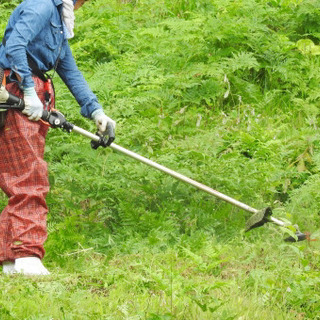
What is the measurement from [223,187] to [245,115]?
7.04 ft

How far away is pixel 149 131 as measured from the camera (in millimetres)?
7820

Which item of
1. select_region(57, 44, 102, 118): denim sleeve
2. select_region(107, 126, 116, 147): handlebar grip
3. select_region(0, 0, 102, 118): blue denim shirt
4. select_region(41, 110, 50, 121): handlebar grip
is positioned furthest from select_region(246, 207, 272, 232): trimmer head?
select_region(0, 0, 102, 118): blue denim shirt

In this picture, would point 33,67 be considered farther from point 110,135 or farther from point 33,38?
point 110,135

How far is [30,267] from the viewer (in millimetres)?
5215

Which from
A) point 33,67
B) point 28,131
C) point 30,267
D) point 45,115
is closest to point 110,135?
point 45,115

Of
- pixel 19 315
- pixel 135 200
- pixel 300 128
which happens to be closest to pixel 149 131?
pixel 135 200

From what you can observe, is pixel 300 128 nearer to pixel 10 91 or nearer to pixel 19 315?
pixel 10 91

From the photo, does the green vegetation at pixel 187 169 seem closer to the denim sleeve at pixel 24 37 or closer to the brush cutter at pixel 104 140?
the brush cutter at pixel 104 140

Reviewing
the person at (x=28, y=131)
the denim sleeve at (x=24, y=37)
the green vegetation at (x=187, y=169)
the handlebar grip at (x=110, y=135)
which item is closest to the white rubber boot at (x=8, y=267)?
the person at (x=28, y=131)

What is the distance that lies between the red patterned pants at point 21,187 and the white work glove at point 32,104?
0.28 feet

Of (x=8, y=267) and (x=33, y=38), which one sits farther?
(x=8, y=267)

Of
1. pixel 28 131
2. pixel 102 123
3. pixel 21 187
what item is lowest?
pixel 21 187

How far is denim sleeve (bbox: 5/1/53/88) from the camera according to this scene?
511 cm

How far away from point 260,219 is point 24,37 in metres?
2.36
